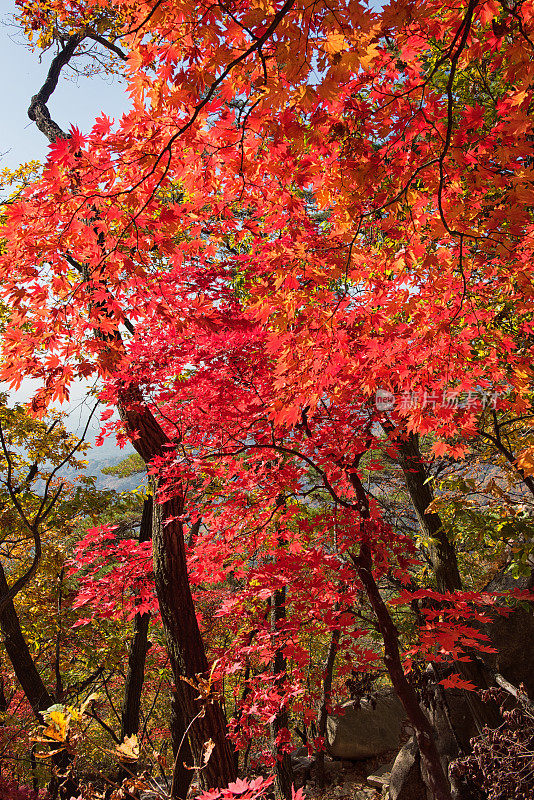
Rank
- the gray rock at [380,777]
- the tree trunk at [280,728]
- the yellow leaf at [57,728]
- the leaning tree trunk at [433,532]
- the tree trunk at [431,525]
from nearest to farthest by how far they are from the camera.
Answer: the yellow leaf at [57,728] < the tree trunk at [280,728] < the leaning tree trunk at [433,532] < the tree trunk at [431,525] < the gray rock at [380,777]

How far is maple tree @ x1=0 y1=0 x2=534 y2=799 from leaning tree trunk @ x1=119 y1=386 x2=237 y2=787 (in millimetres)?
22

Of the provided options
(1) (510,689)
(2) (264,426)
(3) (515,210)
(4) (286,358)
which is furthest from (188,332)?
(1) (510,689)

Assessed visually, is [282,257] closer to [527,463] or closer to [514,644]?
[527,463]

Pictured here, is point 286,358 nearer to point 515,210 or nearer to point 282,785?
point 515,210

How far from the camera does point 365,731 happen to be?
8.23 metres

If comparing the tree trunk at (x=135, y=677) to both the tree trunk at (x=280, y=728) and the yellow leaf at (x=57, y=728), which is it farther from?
the yellow leaf at (x=57, y=728)

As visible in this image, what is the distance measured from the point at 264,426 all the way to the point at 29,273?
2514 millimetres

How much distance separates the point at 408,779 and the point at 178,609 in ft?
15.7

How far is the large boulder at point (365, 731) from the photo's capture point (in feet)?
26.7

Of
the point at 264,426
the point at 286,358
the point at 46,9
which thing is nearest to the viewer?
the point at 286,358

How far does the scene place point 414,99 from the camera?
8.61ft

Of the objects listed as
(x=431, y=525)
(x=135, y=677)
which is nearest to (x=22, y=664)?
(x=135, y=677)

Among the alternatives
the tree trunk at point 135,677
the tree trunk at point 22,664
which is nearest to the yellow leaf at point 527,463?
the tree trunk at point 135,677

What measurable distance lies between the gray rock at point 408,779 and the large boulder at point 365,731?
160 cm
